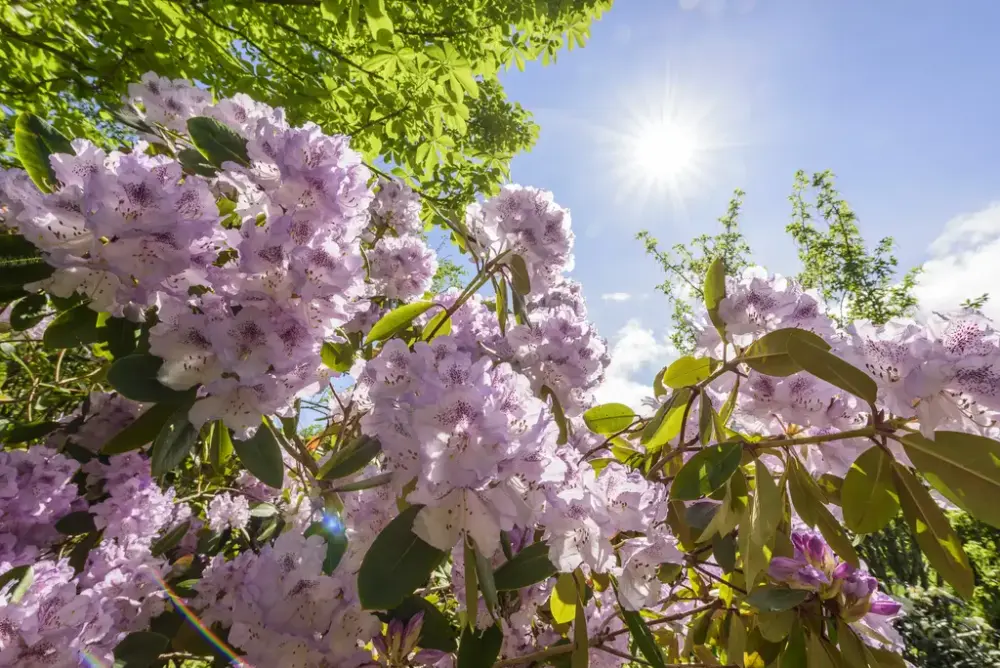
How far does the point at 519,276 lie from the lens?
1.49 m

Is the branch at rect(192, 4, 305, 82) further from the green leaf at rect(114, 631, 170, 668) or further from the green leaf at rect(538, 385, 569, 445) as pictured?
the green leaf at rect(114, 631, 170, 668)

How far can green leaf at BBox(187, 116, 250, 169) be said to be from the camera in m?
1.24

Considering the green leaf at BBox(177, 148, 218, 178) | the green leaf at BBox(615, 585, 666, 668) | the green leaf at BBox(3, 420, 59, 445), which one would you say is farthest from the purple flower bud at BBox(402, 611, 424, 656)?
the green leaf at BBox(3, 420, 59, 445)

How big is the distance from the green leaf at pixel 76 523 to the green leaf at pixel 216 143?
133cm

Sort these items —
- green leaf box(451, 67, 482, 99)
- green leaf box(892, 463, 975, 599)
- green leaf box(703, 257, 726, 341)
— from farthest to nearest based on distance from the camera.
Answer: green leaf box(451, 67, 482, 99) < green leaf box(703, 257, 726, 341) < green leaf box(892, 463, 975, 599)

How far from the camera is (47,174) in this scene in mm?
1156

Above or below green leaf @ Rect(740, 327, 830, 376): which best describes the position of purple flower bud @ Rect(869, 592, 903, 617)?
below

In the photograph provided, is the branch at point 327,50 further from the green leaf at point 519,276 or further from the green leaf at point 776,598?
the green leaf at point 776,598

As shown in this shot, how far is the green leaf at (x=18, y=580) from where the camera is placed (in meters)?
1.11

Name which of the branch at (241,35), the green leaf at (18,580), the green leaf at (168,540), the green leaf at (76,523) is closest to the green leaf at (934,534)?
the green leaf at (18,580)

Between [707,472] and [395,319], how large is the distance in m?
0.85

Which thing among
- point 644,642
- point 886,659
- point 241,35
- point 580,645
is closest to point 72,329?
point 580,645

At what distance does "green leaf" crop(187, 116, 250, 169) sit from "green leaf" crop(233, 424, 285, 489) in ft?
2.12

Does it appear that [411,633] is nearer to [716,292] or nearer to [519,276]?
[519,276]
